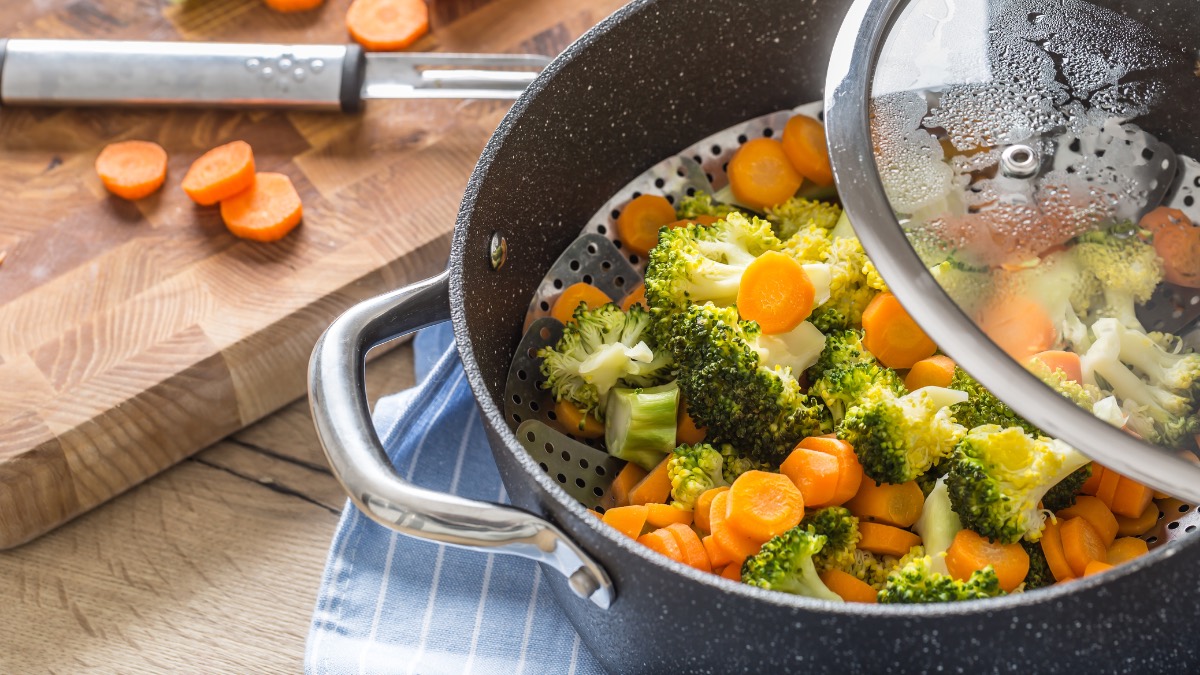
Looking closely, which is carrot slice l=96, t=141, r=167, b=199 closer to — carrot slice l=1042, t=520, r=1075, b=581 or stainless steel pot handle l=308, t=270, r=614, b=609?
stainless steel pot handle l=308, t=270, r=614, b=609

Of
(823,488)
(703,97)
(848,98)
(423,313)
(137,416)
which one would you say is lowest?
(137,416)

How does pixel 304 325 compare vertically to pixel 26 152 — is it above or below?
below

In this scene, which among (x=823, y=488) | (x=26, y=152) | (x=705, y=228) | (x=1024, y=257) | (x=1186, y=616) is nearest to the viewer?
(x=1186, y=616)

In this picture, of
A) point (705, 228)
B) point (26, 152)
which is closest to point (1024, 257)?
point (705, 228)

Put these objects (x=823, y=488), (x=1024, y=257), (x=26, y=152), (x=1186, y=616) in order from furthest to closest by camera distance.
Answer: (x=26, y=152), (x=823, y=488), (x=1024, y=257), (x=1186, y=616)

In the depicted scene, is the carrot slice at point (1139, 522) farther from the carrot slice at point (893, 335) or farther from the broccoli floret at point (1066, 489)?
the carrot slice at point (893, 335)

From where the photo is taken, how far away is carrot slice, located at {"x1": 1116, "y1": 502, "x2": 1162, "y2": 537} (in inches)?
51.3

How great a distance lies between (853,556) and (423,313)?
0.54 metres

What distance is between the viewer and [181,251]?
1.78m

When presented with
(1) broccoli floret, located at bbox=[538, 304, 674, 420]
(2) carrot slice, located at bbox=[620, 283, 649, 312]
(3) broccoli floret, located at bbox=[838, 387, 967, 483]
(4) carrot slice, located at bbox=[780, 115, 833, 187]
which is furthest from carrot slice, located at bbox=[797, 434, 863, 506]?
(4) carrot slice, located at bbox=[780, 115, 833, 187]

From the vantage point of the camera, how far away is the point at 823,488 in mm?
1225

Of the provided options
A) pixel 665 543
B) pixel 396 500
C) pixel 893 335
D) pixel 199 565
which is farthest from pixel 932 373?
pixel 199 565

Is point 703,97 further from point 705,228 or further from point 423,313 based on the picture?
point 423,313

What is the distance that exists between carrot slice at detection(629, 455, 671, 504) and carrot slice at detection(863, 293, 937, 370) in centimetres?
28
